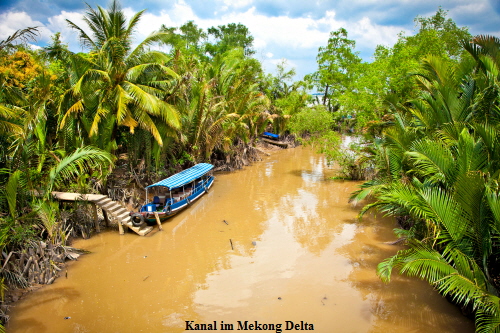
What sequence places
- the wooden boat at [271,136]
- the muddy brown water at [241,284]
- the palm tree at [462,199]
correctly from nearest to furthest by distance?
the palm tree at [462,199] → the muddy brown water at [241,284] → the wooden boat at [271,136]

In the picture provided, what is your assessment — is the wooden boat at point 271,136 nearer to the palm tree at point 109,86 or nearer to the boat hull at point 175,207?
the boat hull at point 175,207

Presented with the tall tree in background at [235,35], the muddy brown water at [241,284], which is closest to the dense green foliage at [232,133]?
the muddy brown water at [241,284]

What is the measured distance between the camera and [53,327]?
6.48 m

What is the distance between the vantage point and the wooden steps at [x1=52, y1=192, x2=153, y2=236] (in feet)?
32.6

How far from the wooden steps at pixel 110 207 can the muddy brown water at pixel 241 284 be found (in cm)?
33

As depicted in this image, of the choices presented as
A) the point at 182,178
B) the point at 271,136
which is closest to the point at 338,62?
the point at 271,136

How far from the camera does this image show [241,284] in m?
8.02

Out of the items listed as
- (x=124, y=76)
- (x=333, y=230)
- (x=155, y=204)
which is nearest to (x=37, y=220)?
Answer: (x=155, y=204)

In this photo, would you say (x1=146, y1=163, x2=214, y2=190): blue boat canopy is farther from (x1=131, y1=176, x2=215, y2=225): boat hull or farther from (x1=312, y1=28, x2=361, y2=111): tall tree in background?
(x1=312, y1=28, x2=361, y2=111): tall tree in background

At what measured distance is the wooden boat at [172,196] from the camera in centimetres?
1145

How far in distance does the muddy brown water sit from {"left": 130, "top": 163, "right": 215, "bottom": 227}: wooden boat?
582mm

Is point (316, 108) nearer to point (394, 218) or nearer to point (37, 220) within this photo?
point (394, 218)

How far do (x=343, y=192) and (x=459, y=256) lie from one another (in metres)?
11.7

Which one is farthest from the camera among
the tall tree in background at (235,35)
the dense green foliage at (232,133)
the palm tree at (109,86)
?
the tall tree in background at (235,35)
